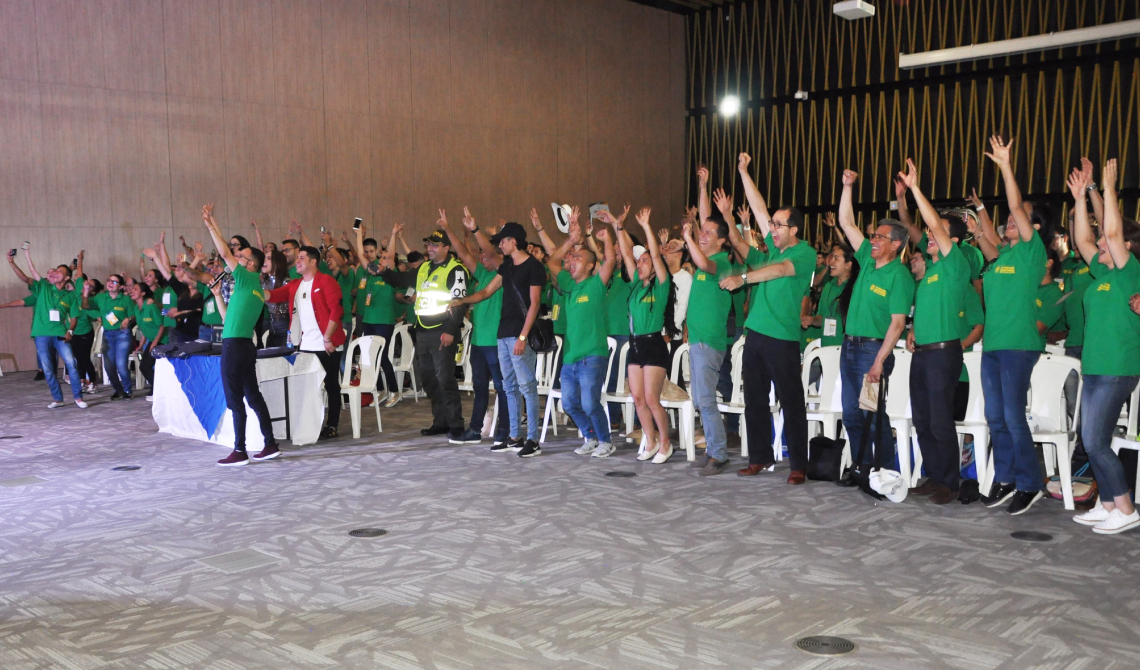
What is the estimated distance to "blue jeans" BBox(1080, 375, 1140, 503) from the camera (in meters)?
4.03

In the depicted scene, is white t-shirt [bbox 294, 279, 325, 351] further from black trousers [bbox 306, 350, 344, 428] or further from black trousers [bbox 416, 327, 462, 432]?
black trousers [bbox 416, 327, 462, 432]

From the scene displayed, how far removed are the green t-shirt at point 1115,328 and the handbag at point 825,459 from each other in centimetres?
132

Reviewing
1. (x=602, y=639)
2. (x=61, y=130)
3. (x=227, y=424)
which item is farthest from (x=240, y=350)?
(x=61, y=130)

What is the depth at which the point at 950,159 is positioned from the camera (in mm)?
13469

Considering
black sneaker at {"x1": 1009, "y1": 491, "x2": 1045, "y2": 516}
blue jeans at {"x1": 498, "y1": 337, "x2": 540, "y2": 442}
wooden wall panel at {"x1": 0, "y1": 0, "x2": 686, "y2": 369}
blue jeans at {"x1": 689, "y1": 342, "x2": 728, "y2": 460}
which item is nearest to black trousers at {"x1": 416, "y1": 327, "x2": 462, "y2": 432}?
blue jeans at {"x1": 498, "y1": 337, "x2": 540, "y2": 442}

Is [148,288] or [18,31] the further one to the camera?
[18,31]

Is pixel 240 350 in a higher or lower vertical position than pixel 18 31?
lower

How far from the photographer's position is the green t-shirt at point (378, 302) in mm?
9102

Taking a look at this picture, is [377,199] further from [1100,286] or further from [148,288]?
[1100,286]

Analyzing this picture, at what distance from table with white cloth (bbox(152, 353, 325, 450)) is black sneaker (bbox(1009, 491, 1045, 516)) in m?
4.42

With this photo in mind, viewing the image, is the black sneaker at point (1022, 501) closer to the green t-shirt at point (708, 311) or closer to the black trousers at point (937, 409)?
the black trousers at point (937, 409)

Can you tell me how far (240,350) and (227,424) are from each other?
2.97ft

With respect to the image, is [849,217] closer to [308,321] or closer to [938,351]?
[938,351]

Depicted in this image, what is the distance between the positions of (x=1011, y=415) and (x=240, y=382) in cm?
436
